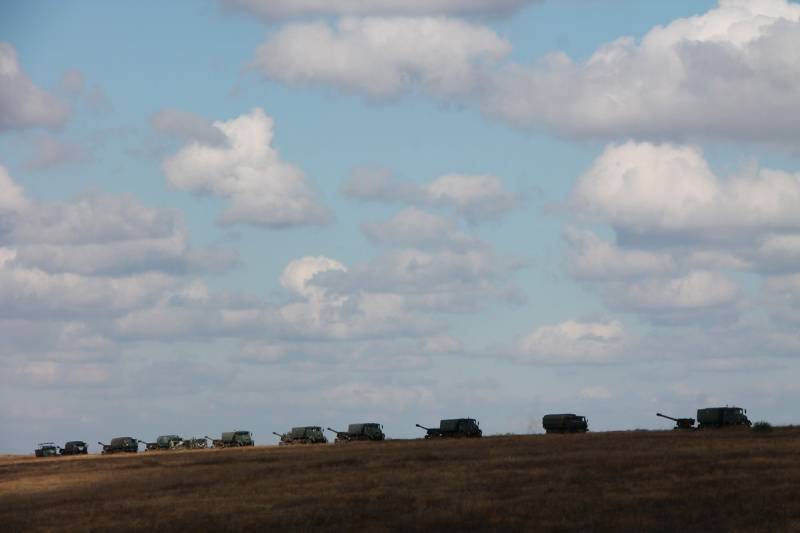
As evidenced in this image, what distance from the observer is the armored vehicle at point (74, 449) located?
15600cm

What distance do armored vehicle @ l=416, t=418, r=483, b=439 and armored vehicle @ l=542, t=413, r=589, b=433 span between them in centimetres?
720

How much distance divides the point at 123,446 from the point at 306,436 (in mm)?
28192

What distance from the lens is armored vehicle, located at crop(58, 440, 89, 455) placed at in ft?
512

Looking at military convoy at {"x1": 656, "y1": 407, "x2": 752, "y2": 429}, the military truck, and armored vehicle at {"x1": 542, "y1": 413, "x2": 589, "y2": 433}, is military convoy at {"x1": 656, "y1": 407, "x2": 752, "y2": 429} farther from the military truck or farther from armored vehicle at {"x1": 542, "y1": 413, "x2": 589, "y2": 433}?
the military truck

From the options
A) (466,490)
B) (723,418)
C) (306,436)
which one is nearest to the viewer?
(466,490)

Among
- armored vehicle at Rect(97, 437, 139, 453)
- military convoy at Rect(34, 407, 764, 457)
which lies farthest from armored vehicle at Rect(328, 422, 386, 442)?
armored vehicle at Rect(97, 437, 139, 453)

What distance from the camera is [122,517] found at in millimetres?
61188

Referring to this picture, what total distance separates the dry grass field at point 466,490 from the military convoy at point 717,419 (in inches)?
557

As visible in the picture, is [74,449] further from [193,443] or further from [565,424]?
[565,424]

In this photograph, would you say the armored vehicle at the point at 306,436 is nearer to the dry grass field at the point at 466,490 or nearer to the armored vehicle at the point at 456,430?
the armored vehicle at the point at 456,430

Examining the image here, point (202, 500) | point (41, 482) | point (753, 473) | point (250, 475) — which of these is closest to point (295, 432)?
point (41, 482)

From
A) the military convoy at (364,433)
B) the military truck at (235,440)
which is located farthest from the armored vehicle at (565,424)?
the military truck at (235,440)

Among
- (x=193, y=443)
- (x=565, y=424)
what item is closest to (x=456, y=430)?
(x=565, y=424)

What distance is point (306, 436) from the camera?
139 m
